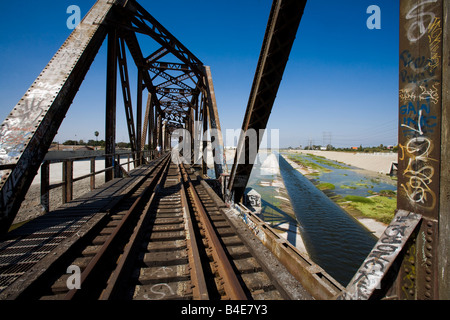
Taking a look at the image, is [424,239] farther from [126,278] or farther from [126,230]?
[126,230]

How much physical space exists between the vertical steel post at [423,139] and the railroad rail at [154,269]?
1.25 metres

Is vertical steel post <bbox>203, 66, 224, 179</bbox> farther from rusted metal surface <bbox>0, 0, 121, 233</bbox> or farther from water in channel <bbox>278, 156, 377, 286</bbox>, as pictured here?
water in channel <bbox>278, 156, 377, 286</bbox>

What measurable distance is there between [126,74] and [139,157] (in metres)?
6.40

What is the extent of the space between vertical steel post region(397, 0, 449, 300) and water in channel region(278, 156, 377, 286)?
7961 millimetres

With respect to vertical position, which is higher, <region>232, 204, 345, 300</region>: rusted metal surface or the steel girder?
the steel girder

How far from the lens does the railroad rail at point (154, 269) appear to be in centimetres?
233

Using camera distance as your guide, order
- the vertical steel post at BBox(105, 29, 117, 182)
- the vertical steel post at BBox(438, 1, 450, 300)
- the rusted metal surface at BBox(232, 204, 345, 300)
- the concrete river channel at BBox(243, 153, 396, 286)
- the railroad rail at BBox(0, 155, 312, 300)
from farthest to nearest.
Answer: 1. the concrete river channel at BBox(243, 153, 396, 286)
2. the vertical steel post at BBox(105, 29, 117, 182)
3. the railroad rail at BBox(0, 155, 312, 300)
4. the rusted metal surface at BBox(232, 204, 345, 300)
5. the vertical steel post at BBox(438, 1, 450, 300)

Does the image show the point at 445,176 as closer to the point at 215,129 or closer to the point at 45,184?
the point at 45,184

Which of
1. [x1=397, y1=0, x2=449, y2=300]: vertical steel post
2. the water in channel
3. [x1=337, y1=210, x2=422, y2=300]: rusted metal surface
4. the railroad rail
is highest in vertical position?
[x1=397, y1=0, x2=449, y2=300]: vertical steel post

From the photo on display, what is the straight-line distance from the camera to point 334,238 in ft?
37.6

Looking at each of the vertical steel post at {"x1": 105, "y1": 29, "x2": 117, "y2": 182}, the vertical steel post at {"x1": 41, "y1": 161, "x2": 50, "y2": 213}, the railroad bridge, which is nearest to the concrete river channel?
the railroad bridge

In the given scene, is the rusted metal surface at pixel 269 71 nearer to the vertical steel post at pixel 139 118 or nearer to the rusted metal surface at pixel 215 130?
the rusted metal surface at pixel 215 130

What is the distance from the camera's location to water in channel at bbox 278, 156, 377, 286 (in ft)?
29.3

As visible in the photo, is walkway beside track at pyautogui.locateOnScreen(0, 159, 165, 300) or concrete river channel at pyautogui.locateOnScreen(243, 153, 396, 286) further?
concrete river channel at pyautogui.locateOnScreen(243, 153, 396, 286)
